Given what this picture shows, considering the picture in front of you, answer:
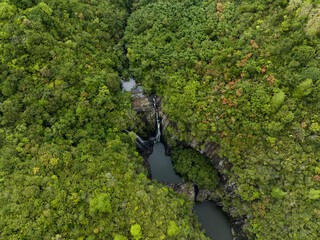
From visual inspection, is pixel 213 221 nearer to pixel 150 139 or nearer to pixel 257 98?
pixel 150 139

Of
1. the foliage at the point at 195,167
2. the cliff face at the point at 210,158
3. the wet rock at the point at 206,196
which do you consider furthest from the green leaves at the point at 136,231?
the wet rock at the point at 206,196

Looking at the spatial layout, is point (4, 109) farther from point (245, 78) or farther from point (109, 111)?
point (245, 78)

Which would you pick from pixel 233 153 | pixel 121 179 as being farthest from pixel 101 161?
pixel 233 153

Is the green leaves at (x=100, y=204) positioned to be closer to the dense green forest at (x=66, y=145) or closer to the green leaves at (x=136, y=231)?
the dense green forest at (x=66, y=145)

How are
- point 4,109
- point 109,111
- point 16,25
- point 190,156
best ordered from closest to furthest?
point 4,109 → point 16,25 → point 109,111 → point 190,156

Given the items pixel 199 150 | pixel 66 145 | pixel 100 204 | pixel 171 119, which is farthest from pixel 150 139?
pixel 100 204

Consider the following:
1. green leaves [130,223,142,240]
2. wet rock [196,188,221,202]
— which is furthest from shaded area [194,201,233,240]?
green leaves [130,223,142,240]
